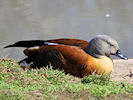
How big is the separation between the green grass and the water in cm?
384

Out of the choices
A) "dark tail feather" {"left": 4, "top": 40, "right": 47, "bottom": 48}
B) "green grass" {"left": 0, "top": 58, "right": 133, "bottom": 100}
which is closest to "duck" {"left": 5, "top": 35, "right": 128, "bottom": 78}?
"dark tail feather" {"left": 4, "top": 40, "right": 47, "bottom": 48}

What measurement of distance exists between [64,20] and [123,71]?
5319 millimetres

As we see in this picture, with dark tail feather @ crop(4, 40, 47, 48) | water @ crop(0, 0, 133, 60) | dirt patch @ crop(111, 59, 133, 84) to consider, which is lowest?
dirt patch @ crop(111, 59, 133, 84)

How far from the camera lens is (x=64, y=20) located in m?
12.8

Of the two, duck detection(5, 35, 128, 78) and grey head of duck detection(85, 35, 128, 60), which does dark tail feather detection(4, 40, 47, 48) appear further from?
grey head of duck detection(85, 35, 128, 60)

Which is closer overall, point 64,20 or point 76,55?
point 76,55

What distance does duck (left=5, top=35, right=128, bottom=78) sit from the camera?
6434 millimetres

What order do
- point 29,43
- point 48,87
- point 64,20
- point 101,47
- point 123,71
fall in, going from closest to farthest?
point 48,87 < point 101,47 < point 29,43 < point 123,71 < point 64,20

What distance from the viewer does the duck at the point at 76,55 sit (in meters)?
6.43

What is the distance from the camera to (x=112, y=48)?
6.75 metres

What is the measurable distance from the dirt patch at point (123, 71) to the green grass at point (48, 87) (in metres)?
1.67

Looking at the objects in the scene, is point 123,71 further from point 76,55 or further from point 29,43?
point 29,43

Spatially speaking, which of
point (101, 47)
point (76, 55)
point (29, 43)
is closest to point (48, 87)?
point (76, 55)

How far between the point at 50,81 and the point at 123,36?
19.5 ft
